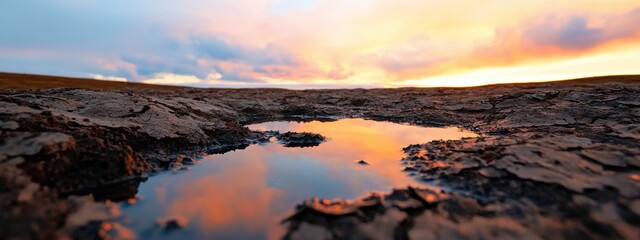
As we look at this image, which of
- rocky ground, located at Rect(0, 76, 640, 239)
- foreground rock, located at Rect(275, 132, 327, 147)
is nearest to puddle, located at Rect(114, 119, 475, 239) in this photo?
rocky ground, located at Rect(0, 76, 640, 239)

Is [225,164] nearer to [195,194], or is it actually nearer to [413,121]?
[195,194]

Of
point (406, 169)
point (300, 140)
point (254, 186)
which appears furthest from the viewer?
point (300, 140)

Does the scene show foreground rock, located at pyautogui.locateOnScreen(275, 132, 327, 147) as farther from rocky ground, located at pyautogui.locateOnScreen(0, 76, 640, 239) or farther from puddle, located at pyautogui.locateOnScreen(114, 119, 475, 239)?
rocky ground, located at pyautogui.locateOnScreen(0, 76, 640, 239)

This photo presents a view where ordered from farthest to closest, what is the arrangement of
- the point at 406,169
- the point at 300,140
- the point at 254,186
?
the point at 300,140 < the point at 406,169 < the point at 254,186

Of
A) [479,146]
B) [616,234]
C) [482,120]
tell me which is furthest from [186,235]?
[482,120]

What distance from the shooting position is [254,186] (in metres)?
4.02

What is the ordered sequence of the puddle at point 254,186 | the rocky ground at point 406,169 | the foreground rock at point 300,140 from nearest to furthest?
the rocky ground at point 406,169, the puddle at point 254,186, the foreground rock at point 300,140

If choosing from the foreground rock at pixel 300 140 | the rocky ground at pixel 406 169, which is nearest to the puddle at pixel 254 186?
the rocky ground at pixel 406 169

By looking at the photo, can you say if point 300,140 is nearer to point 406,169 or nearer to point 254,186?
point 406,169

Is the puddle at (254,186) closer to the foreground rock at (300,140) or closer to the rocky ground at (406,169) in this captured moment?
the rocky ground at (406,169)

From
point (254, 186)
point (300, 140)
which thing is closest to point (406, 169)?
point (254, 186)

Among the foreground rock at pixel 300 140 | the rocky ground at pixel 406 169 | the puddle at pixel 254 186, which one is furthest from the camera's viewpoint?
the foreground rock at pixel 300 140

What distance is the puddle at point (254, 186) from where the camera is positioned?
9.74ft

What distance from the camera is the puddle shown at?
2.97 m
